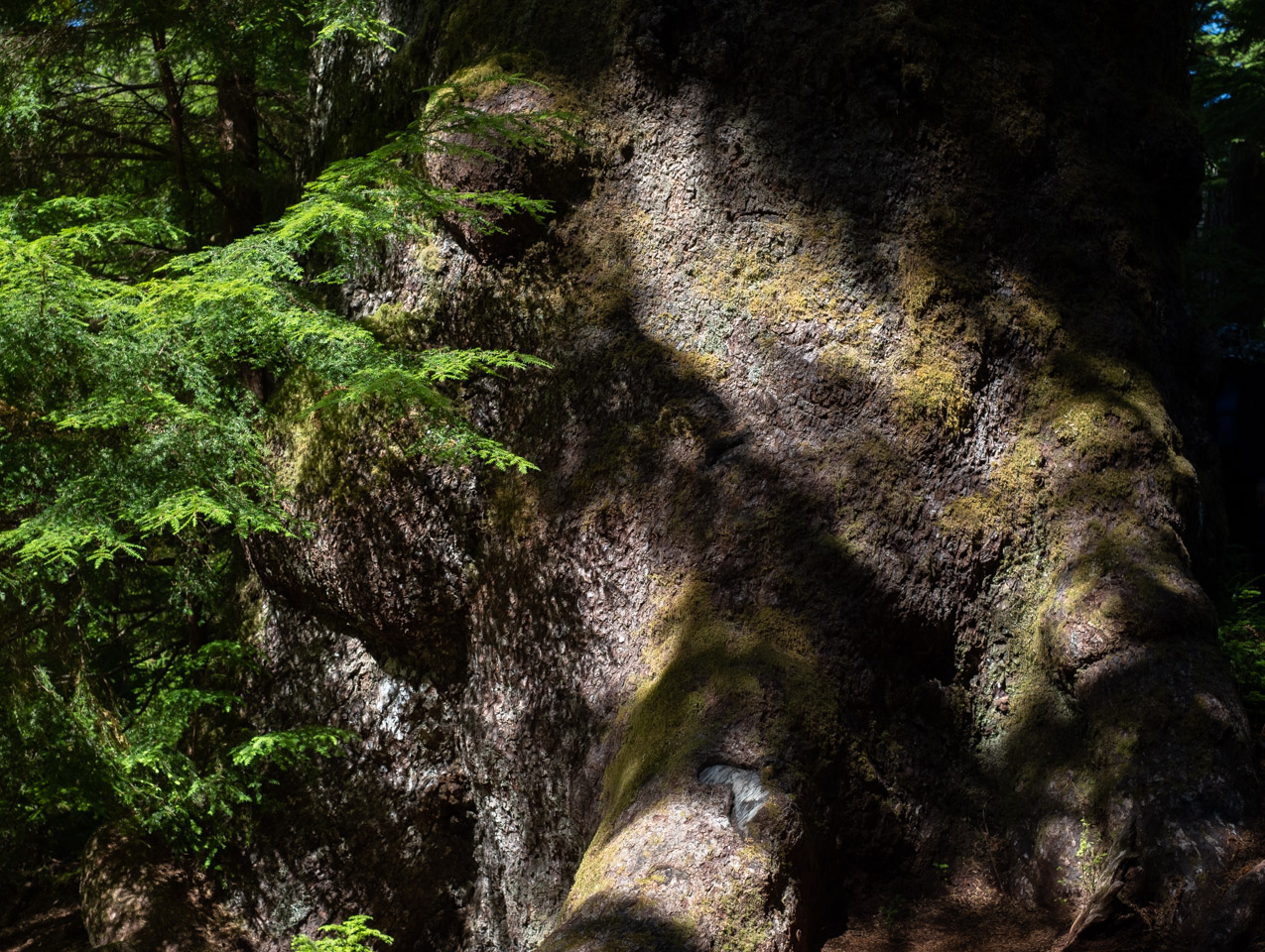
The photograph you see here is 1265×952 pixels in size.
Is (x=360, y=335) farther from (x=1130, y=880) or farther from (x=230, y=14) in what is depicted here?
(x=1130, y=880)

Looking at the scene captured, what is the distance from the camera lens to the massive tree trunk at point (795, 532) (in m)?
3.75

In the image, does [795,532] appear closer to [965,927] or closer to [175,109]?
[965,927]

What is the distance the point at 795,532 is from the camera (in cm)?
439

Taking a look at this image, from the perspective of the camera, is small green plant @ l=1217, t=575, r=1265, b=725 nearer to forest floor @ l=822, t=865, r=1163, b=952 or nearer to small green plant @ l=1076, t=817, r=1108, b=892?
small green plant @ l=1076, t=817, r=1108, b=892

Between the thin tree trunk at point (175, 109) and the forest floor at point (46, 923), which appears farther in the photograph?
the forest floor at point (46, 923)

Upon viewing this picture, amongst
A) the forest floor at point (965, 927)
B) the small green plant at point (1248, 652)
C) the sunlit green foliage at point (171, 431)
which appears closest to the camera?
the forest floor at point (965, 927)

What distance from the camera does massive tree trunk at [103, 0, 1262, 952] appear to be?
3.75 m

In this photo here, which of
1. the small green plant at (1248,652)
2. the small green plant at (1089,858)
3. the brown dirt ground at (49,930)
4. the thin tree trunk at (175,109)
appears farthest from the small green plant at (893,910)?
the thin tree trunk at (175,109)

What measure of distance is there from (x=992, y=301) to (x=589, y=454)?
2191mm

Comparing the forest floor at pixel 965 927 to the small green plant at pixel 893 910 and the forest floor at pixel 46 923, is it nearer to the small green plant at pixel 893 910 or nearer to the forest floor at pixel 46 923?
the small green plant at pixel 893 910

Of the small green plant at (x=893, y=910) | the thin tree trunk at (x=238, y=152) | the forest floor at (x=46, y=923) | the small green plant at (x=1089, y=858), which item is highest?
the thin tree trunk at (x=238, y=152)

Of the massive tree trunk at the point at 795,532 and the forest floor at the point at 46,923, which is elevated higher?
the massive tree trunk at the point at 795,532

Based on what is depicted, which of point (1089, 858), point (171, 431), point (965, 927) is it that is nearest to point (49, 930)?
point (171, 431)

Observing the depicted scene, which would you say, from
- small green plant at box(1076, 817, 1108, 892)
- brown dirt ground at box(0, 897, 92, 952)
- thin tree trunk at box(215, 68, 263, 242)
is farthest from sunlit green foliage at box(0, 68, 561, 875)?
small green plant at box(1076, 817, 1108, 892)
